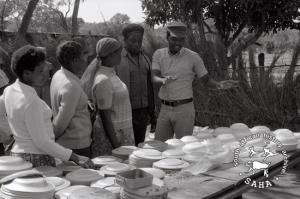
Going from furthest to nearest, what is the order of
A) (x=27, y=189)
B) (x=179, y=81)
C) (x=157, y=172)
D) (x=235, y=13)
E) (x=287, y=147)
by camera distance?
(x=235, y=13), (x=179, y=81), (x=287, y=147), (x=157, y=172), (x=27, y=189)

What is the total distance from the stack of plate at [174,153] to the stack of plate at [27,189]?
91cm

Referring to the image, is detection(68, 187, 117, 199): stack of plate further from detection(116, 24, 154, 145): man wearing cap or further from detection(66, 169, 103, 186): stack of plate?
detection(116, 24, 154, 145): man wearing cap

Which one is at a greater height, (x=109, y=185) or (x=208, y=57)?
(x=208, y=57)

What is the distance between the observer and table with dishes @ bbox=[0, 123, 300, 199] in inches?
65.6

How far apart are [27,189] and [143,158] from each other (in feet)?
2.72

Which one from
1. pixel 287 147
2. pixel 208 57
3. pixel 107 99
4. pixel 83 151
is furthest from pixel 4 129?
pixel 208 57

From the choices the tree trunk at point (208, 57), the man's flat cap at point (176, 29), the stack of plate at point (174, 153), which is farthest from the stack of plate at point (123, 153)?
the tree trunk at point (208, 57)

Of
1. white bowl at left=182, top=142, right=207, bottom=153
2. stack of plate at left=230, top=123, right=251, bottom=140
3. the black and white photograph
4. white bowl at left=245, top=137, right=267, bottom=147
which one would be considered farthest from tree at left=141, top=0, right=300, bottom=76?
white bowl at left=182, top=142, right=207, bottom=153

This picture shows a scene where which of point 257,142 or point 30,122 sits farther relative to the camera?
point 257,142

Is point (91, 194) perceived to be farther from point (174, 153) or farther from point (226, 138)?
point (226, 138)

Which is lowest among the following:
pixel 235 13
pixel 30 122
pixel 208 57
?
pixel 30 122

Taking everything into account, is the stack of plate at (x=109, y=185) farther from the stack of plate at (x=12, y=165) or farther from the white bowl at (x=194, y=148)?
the white bowl at (x=194, y=148)

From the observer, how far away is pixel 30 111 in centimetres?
185

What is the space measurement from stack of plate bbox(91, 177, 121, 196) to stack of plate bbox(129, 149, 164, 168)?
0.34 m
